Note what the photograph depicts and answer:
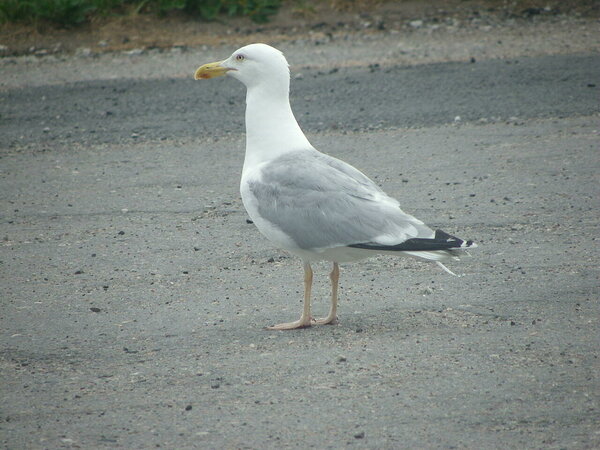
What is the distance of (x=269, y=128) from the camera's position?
524 centimetres

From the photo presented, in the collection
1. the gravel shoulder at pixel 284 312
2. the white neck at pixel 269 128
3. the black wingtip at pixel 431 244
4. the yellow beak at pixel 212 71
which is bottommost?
the gravel shoulder at pixel 284 312

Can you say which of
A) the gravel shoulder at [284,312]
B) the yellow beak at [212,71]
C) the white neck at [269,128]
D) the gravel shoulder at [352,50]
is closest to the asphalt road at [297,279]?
→ the gravel shoulder at [284,312]

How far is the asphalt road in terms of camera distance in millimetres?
3910

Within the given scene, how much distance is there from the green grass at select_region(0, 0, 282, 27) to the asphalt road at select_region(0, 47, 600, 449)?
2.33 m

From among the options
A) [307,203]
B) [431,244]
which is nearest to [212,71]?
[307,203]

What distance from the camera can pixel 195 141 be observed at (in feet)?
27.7

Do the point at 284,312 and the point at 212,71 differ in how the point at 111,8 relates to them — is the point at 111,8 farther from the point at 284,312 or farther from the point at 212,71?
the point at 284,312

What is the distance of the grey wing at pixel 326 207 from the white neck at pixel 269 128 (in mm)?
155

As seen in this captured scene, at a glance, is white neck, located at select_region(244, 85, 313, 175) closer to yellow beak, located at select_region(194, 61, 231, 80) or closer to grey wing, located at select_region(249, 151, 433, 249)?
grey wing, located at select_region(249, 151, 433, 249)

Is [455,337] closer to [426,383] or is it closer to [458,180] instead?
[426,383]

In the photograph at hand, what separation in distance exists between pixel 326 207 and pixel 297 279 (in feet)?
3.25

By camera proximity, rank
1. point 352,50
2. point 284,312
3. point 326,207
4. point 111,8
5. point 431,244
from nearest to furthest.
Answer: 1. point 431,244
2. point 326,207
3. point 284,312
4. point 352,50
5. point 111,8

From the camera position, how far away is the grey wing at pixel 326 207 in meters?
4.66

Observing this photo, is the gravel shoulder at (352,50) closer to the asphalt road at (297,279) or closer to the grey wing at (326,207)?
the asphalt road at (297,279)
